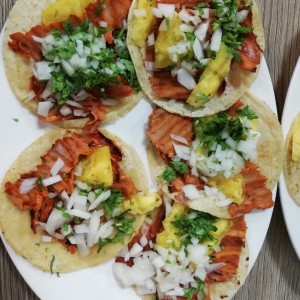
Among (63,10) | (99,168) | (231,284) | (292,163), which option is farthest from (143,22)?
(231,284)

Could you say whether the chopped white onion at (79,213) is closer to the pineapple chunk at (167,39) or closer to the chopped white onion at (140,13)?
the pineapple chunk at (167,39)

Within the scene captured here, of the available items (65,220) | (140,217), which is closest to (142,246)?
(140,217)

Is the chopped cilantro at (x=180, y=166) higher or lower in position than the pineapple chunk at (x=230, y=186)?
higher

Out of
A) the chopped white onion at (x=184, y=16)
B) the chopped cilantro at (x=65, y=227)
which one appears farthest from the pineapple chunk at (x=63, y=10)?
the chopped cilantro at (x=65, y=227)

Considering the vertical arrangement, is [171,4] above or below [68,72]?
above

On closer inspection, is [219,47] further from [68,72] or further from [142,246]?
[142,246]

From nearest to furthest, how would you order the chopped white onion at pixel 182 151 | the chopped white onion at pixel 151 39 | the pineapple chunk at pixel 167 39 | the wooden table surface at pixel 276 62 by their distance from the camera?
the pineapple chunk at pixel 167 39, the chopped white onion at pixel 151 39, the chopped white onion at pixel 182 151, the wooden table surface at pixel 276 62

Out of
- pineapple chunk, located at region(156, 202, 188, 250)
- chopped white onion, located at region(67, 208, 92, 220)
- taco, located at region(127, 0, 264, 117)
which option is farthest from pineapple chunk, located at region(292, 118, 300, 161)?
chopped white onion, located at region(67, 208, 92, 220)

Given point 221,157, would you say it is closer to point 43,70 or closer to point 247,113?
point 247,113
